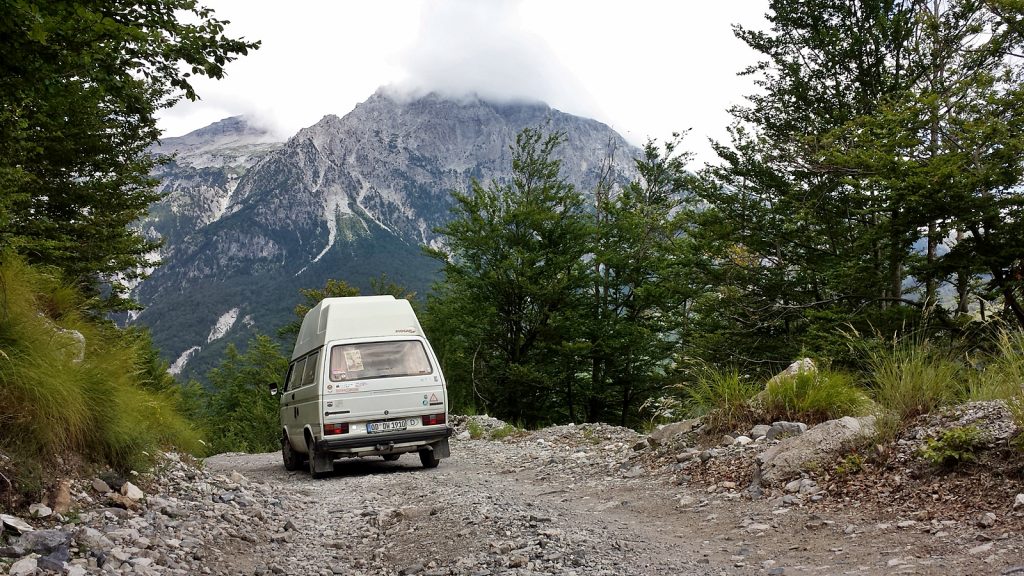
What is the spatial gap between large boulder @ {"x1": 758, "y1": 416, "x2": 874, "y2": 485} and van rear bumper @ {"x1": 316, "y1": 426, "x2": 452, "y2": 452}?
5.37m

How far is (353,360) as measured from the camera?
33.8 ft

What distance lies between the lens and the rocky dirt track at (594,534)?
12.9 feet

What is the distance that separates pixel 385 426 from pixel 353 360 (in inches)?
47.7

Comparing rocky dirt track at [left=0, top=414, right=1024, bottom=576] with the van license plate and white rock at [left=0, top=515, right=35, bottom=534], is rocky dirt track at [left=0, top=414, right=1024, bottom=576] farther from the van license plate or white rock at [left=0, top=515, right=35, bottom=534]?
the van license plate

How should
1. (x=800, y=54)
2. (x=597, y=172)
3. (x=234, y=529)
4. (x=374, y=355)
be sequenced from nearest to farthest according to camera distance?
(x=234, y=529), (x=374, y=355), (x=800, y=54), (x=597, y=172)

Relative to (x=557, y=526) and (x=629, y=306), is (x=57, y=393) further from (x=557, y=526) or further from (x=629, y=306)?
(x=629, y=306)

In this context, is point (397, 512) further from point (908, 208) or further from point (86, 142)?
point (86, 142)

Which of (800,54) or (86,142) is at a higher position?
(800,54)

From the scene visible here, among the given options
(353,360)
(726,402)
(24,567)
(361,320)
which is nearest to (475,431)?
(361,320)

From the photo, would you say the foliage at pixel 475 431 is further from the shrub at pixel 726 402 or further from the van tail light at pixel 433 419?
the shrub at pixel 726 402

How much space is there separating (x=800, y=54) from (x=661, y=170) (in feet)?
30.5

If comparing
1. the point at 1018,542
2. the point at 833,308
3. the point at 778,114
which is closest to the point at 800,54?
the point at 778,114

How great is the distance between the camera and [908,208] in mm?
13320

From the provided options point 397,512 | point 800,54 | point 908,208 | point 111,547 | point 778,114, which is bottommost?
point 397,512
